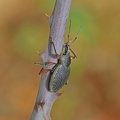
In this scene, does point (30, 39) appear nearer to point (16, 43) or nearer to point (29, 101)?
point (16, 43)

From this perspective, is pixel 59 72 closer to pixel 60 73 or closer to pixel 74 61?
pixel 60 73

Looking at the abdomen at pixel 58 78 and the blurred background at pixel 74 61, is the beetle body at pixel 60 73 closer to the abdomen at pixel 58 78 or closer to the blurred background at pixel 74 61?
the abdomen at pixel 58 78

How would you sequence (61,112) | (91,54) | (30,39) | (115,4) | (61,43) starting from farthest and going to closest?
(115,4)
(91,54)
(30,39)
(61,112)
(61,43)

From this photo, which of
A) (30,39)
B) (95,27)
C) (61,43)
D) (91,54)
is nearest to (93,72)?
(91,54)

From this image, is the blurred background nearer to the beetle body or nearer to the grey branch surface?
the beetle body

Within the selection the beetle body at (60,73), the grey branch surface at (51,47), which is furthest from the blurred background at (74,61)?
the grey branch surface at (51,47)
